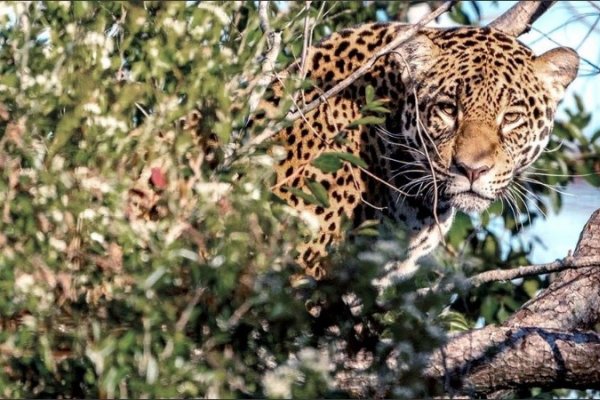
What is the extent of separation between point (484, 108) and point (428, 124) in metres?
0.29

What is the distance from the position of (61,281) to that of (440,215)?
135 inches

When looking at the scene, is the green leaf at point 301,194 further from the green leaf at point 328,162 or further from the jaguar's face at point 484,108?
the jaguar's face at point 484,108

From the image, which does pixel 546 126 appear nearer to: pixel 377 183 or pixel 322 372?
pixel 377 183

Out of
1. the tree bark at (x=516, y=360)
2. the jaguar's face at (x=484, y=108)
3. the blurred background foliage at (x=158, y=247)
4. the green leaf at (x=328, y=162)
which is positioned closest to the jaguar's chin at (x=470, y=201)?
the jaguar's face at (x=484, y=108)

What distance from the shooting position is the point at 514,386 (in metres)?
5.92

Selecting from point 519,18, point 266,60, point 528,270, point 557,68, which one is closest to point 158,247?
point 266,60

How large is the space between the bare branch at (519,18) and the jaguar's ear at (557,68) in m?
0.31

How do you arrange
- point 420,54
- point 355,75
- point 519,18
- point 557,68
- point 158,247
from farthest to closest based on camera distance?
point 519,18
point 557,68
point 420,54
point 355,75
point 158,247

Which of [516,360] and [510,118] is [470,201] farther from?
[516,360]

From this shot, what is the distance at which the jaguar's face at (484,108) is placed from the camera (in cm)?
748

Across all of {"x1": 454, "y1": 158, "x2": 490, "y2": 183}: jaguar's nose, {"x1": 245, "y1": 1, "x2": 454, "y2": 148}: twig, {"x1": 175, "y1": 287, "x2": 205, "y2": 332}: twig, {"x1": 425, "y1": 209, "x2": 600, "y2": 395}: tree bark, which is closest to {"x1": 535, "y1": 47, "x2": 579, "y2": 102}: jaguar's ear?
{"x1": 454, "y1": 158, "x2": 490, "y2": 183}: jaguar's nose

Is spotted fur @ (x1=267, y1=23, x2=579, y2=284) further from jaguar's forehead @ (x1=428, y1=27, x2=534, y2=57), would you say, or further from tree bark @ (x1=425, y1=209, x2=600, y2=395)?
tree bark @ (x1=425, y1=209, x2=600, y2=395)

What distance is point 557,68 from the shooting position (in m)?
7.93

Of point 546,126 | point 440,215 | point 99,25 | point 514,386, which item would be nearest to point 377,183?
point 440,215
